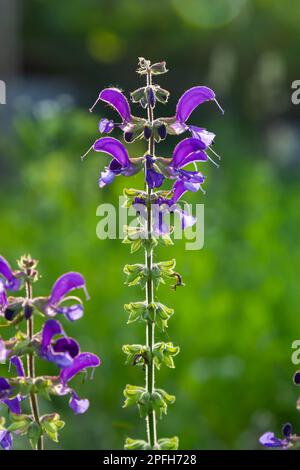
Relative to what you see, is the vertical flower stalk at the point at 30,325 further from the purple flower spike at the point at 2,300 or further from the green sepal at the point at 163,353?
the green sepal at the point at 163,353

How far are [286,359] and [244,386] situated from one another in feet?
0.83

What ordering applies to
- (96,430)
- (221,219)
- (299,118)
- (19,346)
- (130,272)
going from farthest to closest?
(299,118), (221,219), (96,430), (130,272), (19,346)

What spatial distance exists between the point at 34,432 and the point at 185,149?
2.38 feet

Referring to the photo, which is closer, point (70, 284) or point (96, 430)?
point (70, 284)

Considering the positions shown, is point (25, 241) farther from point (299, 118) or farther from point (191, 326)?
point (299, 118)

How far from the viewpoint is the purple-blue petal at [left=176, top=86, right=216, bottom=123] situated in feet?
7.02

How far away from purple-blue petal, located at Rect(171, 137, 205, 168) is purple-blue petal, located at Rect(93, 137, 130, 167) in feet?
0.37

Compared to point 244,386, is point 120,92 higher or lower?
higher

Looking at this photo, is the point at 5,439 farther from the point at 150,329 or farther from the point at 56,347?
the point at 150,329

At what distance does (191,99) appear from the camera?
2.18m

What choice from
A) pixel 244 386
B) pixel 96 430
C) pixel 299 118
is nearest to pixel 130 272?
pixel 96 430

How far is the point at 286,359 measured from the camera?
14.3 feet

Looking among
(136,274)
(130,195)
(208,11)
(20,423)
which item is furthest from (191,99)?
(208,11)

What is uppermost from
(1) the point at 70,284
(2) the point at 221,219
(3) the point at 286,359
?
(2) the point at 221,219
